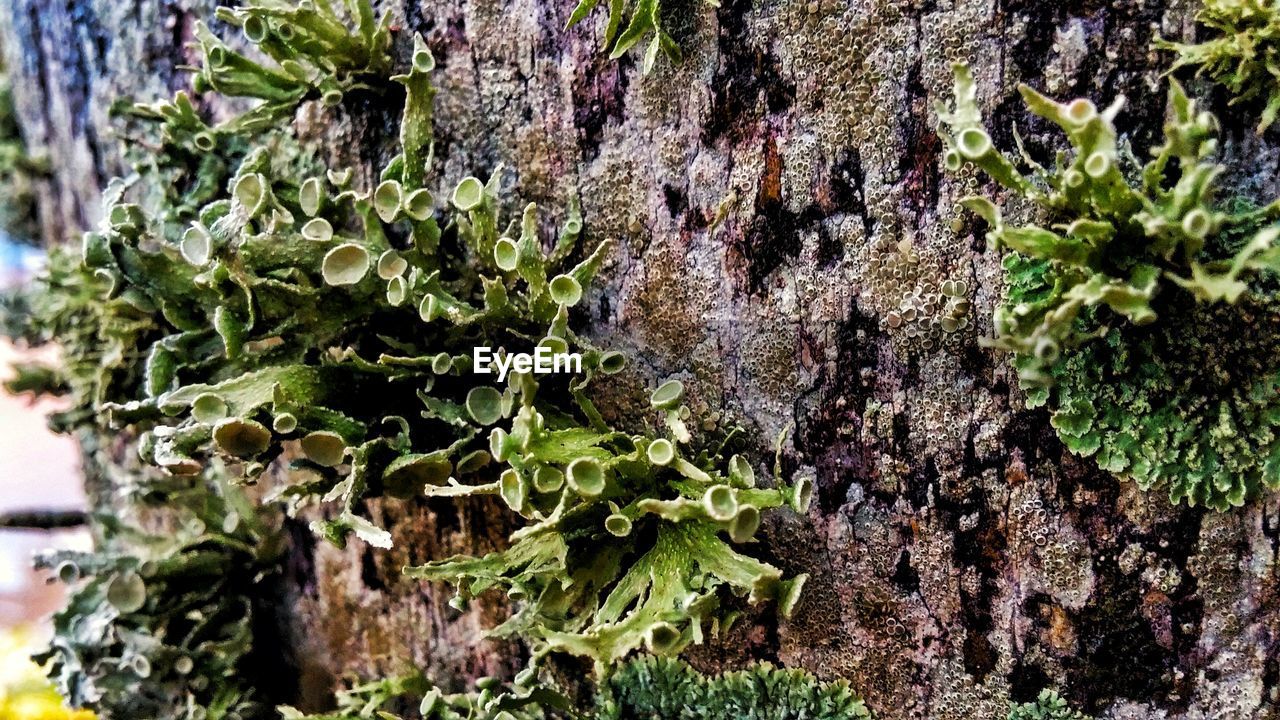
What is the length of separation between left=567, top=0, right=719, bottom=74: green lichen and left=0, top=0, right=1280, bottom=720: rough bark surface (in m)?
0.04

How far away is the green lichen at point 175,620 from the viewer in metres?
1.64

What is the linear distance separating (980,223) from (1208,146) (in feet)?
0.90

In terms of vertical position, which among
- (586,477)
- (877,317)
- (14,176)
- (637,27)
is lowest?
(586,477)

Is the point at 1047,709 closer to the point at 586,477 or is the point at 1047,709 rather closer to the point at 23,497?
the point at 586,477

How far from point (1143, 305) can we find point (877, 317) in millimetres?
342

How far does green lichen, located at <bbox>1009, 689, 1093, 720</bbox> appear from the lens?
1.20 meters

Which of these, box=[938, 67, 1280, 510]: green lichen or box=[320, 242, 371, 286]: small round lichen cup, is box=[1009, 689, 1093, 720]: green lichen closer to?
box=[938, 67, 1280, 510]: green lichen

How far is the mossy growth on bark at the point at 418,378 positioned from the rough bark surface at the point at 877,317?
0.09 metres

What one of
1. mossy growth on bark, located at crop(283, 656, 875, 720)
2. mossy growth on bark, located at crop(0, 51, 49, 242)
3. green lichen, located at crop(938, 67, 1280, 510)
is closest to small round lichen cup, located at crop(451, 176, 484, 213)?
green lichen, located at crop(938, 67, 1280, 510)

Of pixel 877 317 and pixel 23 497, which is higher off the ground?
pixel 877 317

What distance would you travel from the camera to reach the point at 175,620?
172cm

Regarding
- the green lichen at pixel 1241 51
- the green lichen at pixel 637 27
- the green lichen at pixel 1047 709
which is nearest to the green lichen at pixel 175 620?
the green lichen at pixel 637 27

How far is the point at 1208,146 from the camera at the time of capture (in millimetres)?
910

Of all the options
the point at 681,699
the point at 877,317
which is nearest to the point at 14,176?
the point at 681,699
